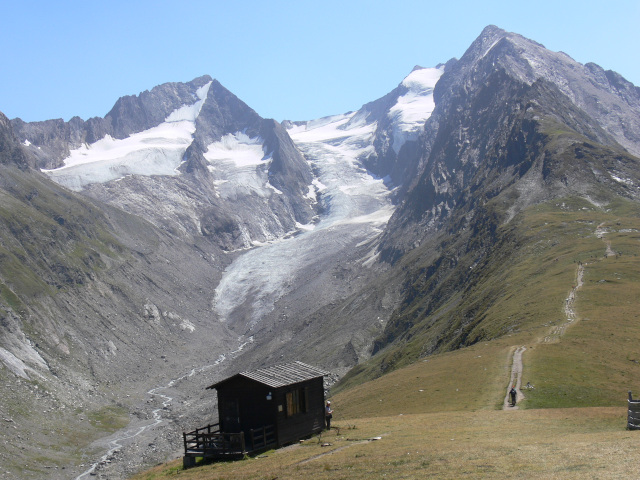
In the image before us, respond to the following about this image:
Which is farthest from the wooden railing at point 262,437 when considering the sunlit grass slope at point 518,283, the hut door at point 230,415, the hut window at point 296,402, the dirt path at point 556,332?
the sunlit grass slope at point 518,283

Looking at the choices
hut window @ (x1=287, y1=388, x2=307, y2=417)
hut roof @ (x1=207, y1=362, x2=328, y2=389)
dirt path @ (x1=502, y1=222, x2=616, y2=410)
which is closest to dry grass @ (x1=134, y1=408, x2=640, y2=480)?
hut window @ (x1=287, y1=388, x2=307, y2=417)

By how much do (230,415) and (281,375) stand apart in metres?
4.29

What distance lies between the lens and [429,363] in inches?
2837

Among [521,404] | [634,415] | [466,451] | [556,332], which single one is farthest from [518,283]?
[466,451]

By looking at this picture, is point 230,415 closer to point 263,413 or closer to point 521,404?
point 263,413

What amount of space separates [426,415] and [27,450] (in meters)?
73.7

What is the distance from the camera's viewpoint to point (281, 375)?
42406mm

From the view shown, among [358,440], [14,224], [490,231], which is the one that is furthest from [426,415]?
[14,224]

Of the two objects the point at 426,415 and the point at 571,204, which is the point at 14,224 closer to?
the point at 571,204

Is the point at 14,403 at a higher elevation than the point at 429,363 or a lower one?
lower

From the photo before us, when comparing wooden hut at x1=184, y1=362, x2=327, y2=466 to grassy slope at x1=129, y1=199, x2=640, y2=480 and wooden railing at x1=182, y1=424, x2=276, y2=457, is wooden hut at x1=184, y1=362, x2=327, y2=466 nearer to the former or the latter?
wooden railing at x1=182, y1=424, x2=276, y2=457

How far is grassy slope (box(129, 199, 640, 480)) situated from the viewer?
88.9 feet

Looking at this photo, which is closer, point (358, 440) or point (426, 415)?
point (358, 440)

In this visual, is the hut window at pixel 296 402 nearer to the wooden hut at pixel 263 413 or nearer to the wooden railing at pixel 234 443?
the wooden hut at pixel 263 413
